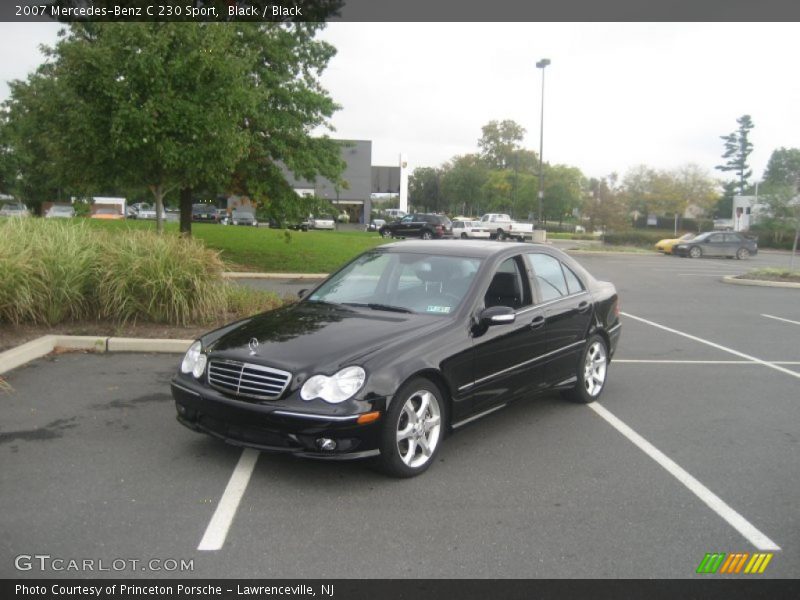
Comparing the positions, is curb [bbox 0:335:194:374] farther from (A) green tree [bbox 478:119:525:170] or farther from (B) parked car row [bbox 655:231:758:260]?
(A) green tree [bbox 478:119:525:170]

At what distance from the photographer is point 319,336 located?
15.7 ft

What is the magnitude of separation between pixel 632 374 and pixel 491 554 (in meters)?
4.95

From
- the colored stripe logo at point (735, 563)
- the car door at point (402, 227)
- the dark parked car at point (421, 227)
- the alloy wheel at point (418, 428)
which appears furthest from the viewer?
the car door at point (402, 227)

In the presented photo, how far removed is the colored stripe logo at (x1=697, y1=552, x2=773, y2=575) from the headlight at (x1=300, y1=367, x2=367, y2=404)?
2.11 meters

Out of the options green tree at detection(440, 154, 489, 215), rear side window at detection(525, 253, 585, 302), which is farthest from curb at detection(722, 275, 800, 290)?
green tree at detection(440, 154, 489, 215)

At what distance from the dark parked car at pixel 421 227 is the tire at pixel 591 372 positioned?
35578 mm

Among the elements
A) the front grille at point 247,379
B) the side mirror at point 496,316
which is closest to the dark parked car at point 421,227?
the side mirror at point 496,316

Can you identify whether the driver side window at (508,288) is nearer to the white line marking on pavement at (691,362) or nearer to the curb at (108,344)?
the white line marking on pavement at (691,362)

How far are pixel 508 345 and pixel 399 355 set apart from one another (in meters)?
1.22

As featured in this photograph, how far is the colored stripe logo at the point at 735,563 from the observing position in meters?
3.52

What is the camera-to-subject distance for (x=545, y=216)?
69.6 meters

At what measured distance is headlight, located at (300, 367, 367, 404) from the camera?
428 centimetres

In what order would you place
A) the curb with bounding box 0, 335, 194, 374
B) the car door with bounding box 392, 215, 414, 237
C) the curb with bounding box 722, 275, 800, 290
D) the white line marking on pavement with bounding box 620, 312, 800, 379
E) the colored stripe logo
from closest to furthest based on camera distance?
the colored stripe logo → the curb with bounding box 0, 335, 194, 374 → the white line marking on pavement with bounding box 620, 312, 800, 379 → the curb with bounding box 722, 275, 800, 290 → the car door with bounding box 392, 215, 414, 237

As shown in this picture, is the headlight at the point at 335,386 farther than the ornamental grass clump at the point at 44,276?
No
